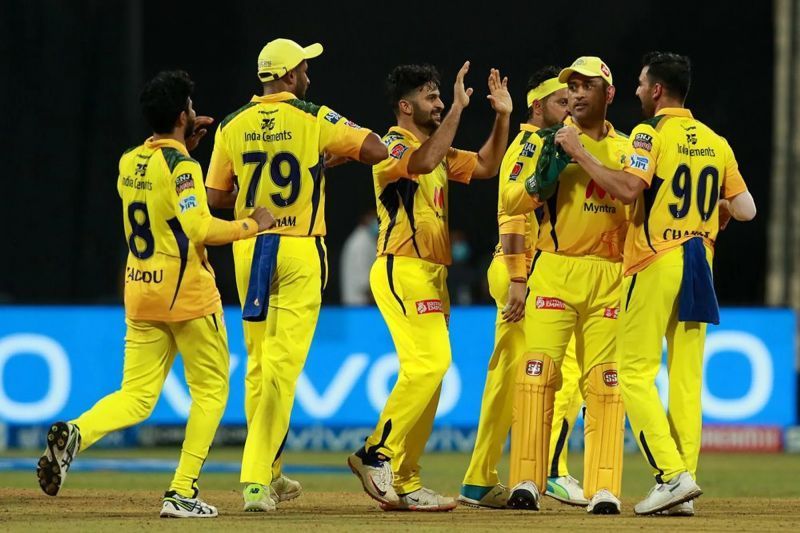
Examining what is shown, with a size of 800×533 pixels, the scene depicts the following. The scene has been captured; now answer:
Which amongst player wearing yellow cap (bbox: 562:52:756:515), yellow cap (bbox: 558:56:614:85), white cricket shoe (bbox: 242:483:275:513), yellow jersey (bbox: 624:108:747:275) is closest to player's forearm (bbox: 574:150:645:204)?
player wearing yellow cap (bbox: 562:52:756:515)

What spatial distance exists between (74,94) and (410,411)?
11407 millimetres

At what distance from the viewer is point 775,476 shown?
1286 cm

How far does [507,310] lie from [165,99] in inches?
89.2

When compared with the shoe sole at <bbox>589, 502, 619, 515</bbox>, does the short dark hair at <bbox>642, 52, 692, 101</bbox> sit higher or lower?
higher

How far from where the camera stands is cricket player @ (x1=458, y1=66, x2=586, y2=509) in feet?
30.0

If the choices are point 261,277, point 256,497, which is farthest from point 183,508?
point 261,277

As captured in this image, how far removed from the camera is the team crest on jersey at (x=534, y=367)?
881cm

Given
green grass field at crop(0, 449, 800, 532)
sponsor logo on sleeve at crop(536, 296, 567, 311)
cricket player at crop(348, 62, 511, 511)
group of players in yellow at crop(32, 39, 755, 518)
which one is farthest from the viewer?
cricket player at crop(348, 62, 511, 511)

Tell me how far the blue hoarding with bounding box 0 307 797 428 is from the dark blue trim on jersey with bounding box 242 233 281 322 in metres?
6.50

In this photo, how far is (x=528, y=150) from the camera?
9094mm

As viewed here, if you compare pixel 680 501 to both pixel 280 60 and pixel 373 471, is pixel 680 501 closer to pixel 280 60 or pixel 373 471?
pixel 373 471

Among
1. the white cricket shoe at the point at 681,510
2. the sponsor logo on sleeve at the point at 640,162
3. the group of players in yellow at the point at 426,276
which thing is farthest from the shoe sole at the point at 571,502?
the sponsor logo on sleeve at the point at 640,162

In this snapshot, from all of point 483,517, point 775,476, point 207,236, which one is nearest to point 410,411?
point 483,517

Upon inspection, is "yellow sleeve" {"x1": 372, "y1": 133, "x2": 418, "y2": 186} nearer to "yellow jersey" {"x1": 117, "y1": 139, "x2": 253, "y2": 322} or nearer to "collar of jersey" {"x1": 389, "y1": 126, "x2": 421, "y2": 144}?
"collar of jersey" {"x1": 389, "y1": 126, "x2": 421, "y2": 144}
